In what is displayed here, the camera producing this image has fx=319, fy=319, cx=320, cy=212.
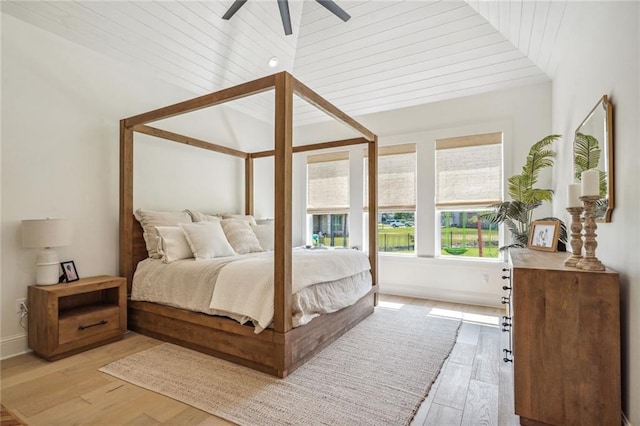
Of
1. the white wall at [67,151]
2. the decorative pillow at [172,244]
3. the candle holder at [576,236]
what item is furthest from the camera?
the decorative pillow at [172,244]

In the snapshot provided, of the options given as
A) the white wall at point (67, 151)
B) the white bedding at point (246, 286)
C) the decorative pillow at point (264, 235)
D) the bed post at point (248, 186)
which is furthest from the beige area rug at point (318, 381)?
the bed post at point (248, 186)

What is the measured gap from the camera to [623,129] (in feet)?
5.40

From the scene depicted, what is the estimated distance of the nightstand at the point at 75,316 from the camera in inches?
94.3

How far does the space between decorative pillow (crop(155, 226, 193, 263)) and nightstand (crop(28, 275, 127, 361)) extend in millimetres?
424

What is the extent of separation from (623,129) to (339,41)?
9.66 feet

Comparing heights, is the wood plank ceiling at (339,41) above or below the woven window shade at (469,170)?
above

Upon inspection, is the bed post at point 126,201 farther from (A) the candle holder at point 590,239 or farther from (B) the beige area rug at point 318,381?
(A) the candle holder at point 590,239

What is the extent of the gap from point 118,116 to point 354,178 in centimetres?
319

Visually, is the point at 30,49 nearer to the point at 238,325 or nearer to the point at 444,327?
the point at 238,325

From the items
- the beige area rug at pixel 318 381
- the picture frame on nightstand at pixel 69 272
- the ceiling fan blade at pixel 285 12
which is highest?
the ceiling fan blade at pixel 285 12

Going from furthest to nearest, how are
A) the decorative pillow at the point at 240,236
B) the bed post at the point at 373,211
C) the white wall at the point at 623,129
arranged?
the bed post at the point at 373,211 → the decorative pillow at the point at 240,236 → the white wall at the point at 623,129

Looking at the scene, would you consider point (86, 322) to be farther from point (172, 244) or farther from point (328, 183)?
point (328, 183)

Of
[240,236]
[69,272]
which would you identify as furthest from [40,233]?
[240,236]

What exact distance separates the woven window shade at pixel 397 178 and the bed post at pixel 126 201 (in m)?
3.25
